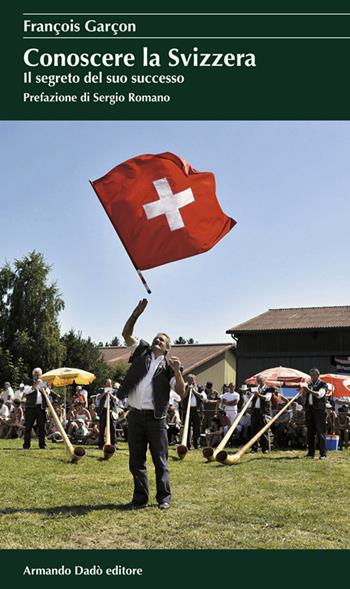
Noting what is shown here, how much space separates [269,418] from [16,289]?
130 ft

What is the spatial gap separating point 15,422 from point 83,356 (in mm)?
32510

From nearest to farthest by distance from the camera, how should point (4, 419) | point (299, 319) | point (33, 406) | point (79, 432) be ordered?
point (33, 406)
point (79, 432)
point (4, 419)
point (299, 319)

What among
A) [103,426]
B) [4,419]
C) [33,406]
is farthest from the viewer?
[4,419]

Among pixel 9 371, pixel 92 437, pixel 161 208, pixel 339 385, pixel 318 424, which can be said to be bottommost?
pixel 92 437

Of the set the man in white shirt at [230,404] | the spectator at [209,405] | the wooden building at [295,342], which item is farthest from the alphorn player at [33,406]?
the wooden building at [295,342]

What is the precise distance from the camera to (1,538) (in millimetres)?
6512

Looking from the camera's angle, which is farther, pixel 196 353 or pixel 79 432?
pixel 196 353

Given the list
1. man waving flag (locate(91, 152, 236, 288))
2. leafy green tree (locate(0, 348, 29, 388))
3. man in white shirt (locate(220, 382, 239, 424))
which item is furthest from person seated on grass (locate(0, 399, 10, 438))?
leafy green tree (locate(0, 348, 29, 388))

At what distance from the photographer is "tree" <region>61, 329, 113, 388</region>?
54.5m

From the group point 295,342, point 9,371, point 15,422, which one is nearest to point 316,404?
point 15,422

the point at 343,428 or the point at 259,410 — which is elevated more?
the point at 259,410

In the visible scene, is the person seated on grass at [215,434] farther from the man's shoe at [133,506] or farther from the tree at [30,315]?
the tree at [30,315]

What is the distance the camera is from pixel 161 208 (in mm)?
9523

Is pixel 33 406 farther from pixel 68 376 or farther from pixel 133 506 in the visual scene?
pixel 133 506
